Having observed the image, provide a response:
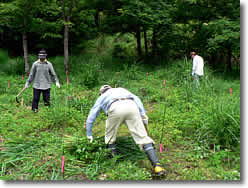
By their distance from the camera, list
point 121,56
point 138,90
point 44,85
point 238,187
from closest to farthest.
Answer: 1. point 238,187
2. point 44,85
3. point 138,90
4. point 121,56

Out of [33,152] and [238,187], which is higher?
[33,152]

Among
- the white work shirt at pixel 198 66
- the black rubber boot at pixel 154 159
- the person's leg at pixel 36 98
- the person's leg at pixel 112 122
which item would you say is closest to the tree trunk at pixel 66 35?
the person's leg at pixel 36 98

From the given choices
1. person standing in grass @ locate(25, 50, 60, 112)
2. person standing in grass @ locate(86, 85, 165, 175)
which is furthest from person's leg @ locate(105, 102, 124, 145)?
person standing in grass @ locate(25, 50, 60, 112)

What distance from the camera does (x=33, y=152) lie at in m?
3.23

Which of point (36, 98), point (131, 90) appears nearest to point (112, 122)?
point (36, 98)

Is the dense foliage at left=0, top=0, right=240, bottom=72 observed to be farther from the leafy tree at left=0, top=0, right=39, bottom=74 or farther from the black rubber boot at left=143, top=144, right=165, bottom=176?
the black rubber boot at left=143, top=144, right=165, bottom=176

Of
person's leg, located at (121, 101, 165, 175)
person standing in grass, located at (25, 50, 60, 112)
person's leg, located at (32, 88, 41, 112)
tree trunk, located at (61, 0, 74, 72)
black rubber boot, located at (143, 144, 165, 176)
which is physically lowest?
black rubber boot, located at (143, 144, 165, 176)

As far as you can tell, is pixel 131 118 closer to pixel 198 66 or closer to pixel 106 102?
pixel 106 102

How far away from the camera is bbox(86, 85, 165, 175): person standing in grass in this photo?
9.18 feet

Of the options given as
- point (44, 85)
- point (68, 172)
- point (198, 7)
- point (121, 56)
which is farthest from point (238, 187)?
point (121, 56)

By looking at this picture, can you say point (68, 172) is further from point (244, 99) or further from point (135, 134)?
point (244, 99)

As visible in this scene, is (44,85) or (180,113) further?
(44,85)

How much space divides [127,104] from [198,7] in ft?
23.7

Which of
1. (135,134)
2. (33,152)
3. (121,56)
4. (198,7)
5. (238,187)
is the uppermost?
(198,7)
